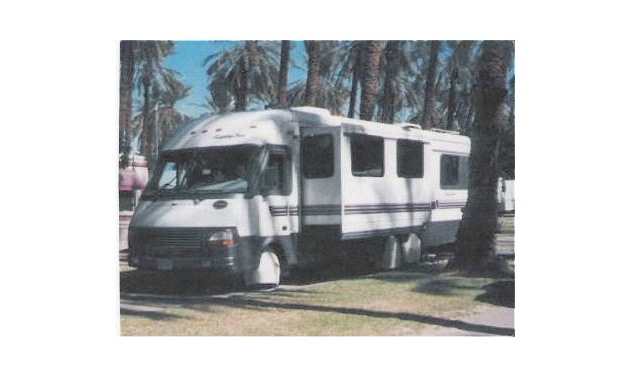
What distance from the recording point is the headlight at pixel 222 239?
9633 mm

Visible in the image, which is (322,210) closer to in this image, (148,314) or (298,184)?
(298,184)

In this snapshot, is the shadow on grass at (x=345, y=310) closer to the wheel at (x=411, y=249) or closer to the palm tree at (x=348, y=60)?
the wheel at (x=411, y=249)

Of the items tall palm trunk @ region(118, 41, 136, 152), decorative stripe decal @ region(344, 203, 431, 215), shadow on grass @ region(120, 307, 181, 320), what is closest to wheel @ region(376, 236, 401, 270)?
decorative stripe decal @ region(344, 203, 431, 215)

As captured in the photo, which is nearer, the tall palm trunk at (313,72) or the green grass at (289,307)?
the green grass at (289,307)

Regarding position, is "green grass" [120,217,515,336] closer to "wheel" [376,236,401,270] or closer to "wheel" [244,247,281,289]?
"wheel" [244,247,281,289]

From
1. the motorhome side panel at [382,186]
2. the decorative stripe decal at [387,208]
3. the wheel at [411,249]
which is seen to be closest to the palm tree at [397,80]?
the motorhome side panel at [382,186]

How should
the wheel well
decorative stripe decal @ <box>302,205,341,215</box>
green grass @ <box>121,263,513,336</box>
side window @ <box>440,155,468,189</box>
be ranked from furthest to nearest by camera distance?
side window @ <box>440,155,468,189</box>, decorative stripe decal @ <box>302,205,341,215</box>, the wheel well, green grass @ <box>121,263,513,336</box>

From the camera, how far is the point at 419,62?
977 cm

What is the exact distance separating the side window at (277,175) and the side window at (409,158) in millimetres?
1478

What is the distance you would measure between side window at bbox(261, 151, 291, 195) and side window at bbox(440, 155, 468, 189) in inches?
79.1

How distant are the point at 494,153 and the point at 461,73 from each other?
1.04 meters

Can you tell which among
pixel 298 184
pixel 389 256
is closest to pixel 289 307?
pixel 298 184

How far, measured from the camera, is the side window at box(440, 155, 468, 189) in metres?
10.6
